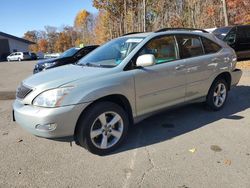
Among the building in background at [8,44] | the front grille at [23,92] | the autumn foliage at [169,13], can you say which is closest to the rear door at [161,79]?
the front grille at [23,92]

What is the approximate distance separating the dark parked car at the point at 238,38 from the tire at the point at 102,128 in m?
10.1

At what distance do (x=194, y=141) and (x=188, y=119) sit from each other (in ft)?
3.63

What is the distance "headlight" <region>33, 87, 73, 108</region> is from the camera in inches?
145

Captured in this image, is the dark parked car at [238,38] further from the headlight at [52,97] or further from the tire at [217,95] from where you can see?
the headlight at [52,97]

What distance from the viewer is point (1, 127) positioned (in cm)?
550

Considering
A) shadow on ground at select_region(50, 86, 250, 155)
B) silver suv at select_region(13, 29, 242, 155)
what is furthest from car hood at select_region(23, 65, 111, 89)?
shadow on ground at select_region(50, 86, 250, 155)

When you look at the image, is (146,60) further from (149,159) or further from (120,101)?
(149,159)

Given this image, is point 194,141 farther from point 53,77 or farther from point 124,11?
point 124,11

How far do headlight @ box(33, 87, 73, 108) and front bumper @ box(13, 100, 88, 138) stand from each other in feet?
0.22

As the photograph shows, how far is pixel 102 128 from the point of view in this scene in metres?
4.11

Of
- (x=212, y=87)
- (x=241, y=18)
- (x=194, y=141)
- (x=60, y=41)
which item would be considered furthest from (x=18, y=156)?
(x=60, y=41)

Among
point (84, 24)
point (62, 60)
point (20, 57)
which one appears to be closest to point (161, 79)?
point (62, 60)

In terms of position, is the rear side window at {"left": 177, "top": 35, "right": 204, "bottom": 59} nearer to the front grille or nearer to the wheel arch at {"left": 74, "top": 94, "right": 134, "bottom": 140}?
the wheel arch at {"left": 74, "top": 94, "right": 134, "bottom": 140}

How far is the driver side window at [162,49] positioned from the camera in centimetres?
469
